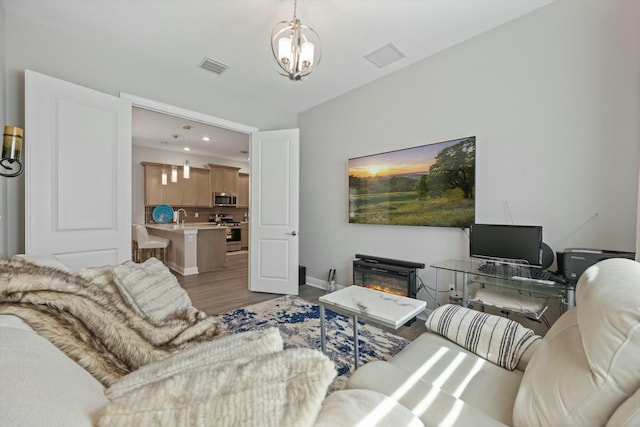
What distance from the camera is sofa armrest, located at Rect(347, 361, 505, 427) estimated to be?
0.80 m

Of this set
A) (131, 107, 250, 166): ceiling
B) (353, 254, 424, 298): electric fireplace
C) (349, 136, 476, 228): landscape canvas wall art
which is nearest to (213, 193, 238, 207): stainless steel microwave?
(131, 107, 250, 166): ceiling

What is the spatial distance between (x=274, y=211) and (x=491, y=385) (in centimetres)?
308

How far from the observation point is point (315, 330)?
2.51m

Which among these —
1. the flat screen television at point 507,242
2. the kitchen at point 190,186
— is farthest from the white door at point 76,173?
the flat screen television at point 507,242

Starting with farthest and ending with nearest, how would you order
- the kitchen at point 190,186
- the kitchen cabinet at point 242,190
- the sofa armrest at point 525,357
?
the kitchen cabinet at point 242,190, the kitchen at point 190,186, the sofa armrest at point 525,357

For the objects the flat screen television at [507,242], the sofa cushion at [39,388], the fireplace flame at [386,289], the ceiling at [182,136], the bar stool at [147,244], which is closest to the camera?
the sofa cushion at [39,388]

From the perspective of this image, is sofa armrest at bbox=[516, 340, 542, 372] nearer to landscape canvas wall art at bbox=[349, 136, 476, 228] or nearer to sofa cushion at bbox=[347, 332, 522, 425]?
sofa cushion at bbox=[347, 332, 522, 425]

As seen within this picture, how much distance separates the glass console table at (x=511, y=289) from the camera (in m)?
1.78

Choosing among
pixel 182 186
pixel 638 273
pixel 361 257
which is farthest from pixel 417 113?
pixel 182 186

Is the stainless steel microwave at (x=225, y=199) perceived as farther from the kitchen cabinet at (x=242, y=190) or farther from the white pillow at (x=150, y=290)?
the white pillow at (x=150, y=290)

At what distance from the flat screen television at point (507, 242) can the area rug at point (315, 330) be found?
1.05 meters

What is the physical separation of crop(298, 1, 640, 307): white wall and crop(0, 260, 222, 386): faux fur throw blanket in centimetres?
251

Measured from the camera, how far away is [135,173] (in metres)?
6.46

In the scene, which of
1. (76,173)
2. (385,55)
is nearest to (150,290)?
(76,173)
